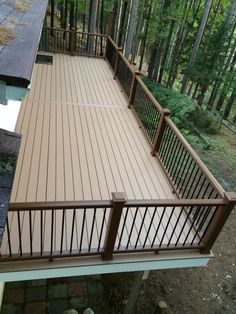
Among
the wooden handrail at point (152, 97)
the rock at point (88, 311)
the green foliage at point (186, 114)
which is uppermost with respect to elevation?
the wooden handrail at point (152, 97)

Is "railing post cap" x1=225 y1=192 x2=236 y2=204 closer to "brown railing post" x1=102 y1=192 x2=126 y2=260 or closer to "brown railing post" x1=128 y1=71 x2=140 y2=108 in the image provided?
"brown railing post" x1=102 y1=192 x2=126 y2=260

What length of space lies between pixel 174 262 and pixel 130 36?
996 cm

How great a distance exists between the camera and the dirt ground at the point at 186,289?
5.04 meters

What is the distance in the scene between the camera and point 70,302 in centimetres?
480

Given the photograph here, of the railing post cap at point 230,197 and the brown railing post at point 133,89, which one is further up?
the railing post cap at point 230,197

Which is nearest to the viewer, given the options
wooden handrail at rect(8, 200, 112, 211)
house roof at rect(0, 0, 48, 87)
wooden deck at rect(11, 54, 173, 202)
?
house roof at rect(0, 0, 48, 87)

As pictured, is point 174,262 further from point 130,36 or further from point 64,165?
point 130,36

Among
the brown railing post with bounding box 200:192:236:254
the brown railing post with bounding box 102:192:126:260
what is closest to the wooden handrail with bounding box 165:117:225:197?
the brown railing post with bounding box 200:192:236:254

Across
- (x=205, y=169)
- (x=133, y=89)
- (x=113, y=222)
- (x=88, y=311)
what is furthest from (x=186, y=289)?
(x=133, y=89)

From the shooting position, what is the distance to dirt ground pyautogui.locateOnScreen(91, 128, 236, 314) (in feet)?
16.5

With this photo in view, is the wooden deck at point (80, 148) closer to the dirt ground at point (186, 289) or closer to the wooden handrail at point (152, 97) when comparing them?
the wooden handrail at point (152, 97)

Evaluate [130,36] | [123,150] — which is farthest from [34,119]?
[130,36]

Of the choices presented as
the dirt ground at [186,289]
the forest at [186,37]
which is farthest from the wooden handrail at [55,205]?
the forest at [186,37]

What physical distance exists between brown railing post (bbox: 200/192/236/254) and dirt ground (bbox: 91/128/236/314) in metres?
2.10
